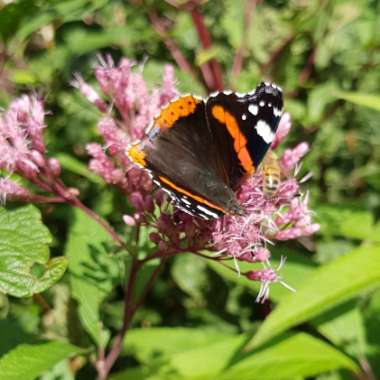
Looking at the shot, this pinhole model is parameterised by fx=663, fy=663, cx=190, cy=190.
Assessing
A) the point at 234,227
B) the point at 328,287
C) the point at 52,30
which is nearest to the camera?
the point at 328,287

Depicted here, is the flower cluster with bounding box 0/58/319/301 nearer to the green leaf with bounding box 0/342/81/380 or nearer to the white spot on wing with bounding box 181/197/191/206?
the white spot on wing with bounding box 181/197/191/206

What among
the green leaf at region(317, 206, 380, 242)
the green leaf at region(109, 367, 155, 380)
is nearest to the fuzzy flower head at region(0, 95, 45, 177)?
the green leaf at region(109, 367, 155, 380)


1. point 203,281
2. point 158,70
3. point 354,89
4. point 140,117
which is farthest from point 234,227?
point 354,89

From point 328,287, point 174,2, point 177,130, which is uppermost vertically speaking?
point 174,2

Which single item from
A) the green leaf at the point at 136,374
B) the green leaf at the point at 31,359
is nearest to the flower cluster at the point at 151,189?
the green leaf at the point at 31,359

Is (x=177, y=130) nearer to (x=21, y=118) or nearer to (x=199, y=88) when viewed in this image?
(x=21, y=118)

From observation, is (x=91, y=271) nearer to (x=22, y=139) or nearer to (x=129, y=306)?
(x=129, y=306)

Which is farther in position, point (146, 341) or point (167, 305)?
point (167, 305)
